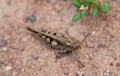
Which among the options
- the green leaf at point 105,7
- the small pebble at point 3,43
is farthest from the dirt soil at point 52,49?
the green leaf at point 105,7

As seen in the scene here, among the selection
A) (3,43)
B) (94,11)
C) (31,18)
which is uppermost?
(94,11)

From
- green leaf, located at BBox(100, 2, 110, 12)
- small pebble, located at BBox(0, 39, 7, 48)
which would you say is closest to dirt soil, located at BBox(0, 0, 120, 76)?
small pebble, located at BBox(0, 39, 7, 48)

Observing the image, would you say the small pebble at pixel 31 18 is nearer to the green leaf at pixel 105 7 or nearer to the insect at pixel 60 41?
the insect at pixel 60 41

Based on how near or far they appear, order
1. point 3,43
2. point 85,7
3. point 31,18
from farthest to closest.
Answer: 1. point 31,18
2. point 3,43
3. point 85,7

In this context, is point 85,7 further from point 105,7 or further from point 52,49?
point 52,49

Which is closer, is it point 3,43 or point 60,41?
point 60,41

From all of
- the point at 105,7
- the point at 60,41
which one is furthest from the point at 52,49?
the point at 105,7

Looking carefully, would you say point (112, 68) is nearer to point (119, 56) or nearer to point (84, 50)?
point (119, 56)
